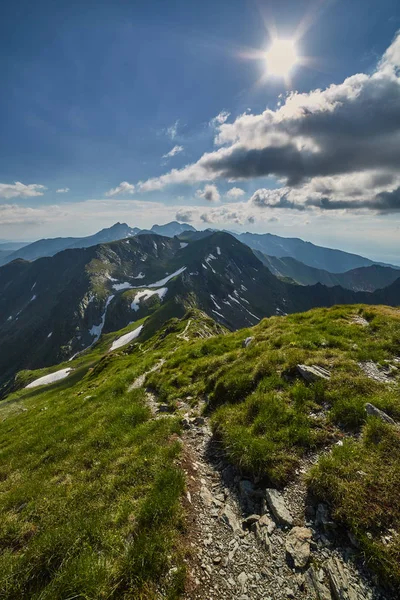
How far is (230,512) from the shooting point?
755cm

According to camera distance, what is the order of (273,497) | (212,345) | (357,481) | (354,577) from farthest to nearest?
(212,345), (273,497), (357,481), (354,577)

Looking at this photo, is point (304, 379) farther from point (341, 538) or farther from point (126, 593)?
point (126, 593)

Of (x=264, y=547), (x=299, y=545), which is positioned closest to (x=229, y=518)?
(x=264, y=547)

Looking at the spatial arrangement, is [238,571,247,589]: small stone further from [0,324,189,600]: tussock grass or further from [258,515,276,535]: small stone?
[0,324,189,600]: tussock grass

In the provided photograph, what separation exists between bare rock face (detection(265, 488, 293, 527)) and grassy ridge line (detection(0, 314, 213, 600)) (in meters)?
2.57

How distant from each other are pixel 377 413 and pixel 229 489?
5418 millimetres

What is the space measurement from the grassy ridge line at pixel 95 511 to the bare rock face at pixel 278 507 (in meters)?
2.57

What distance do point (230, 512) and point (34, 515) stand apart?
650 cm

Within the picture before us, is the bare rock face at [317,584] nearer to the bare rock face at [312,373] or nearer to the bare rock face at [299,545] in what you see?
the bare rock face at [299,545]

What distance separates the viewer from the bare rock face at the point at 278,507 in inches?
263

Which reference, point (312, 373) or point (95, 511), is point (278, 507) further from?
point (312, 373)

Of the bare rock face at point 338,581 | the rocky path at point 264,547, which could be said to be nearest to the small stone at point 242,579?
the rocky path at point 264,547

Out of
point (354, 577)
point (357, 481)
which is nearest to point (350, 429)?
point (357, 481)

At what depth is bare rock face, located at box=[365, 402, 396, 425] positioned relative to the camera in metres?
8.44
